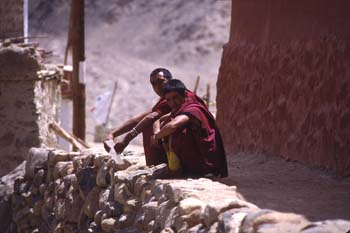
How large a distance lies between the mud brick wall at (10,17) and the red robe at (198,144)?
631 cm

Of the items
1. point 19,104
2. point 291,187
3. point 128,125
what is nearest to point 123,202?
point 128,125

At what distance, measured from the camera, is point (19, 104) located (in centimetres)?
1149

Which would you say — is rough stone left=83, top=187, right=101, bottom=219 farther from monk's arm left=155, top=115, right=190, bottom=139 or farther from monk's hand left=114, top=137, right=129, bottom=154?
monk's arm left=155, top=115, right=190, bottom=139

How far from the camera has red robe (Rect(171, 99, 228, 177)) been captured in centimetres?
645

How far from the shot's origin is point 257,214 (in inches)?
183

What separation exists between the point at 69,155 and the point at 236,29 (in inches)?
87.4

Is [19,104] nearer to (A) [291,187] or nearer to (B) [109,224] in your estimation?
(B) [109,224]

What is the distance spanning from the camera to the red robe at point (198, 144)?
645 cm

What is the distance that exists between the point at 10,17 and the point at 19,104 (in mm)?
1504

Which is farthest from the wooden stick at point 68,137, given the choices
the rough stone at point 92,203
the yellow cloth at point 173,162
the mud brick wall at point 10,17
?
the yellow cloth at point 173,162

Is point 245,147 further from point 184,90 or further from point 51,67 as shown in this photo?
point 51,67

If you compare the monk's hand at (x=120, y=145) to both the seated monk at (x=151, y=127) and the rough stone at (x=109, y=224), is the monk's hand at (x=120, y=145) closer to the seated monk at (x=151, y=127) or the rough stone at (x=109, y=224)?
the seated monk at (x=151, y=127)

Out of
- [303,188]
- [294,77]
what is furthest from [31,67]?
[303,188]

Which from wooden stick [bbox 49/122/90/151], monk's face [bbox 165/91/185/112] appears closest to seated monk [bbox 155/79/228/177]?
monk's face [bbox 165/91/185/112]
